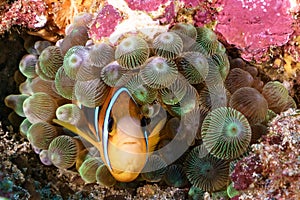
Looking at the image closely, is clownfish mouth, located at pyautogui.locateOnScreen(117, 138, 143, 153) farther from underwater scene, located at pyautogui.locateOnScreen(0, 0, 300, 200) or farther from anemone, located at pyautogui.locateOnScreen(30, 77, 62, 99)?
anemone, located at pyautogui.locateOnScreen(30, 77, 62, 99)

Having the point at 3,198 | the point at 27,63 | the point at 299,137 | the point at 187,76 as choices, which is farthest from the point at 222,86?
the point at 27,63

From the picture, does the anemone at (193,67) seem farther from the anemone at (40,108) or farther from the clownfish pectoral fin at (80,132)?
the anemone at (40,108)

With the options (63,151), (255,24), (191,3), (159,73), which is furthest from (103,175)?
(255,24)

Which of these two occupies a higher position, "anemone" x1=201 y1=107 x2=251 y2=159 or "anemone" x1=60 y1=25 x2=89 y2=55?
"anemone" x1=60 y1=25 x2=89 y2=55

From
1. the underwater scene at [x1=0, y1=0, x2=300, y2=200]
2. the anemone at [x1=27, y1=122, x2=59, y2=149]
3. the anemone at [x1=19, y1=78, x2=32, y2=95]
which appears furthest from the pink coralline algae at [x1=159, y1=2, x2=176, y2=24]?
the anemone at [x1=19, y1=78, x2=32, y2=95]

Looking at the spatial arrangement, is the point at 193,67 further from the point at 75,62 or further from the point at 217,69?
the point at 75,62

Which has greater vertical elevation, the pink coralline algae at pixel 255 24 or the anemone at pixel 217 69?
the pink coralline algae at pixel 255 24

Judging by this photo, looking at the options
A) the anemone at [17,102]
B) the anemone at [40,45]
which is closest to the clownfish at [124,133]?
the anemone at [17,102]
